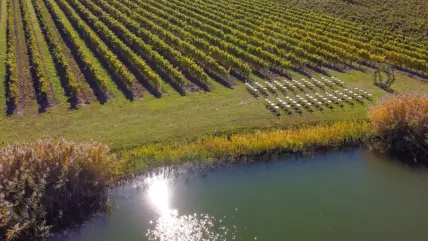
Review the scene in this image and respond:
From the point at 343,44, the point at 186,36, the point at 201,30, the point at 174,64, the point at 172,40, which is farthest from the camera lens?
the point at 201,30

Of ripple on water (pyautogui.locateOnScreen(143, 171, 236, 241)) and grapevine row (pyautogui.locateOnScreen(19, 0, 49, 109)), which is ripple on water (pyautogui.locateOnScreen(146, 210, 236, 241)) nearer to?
ripple on water (pyautogui.locateOnScreen(143, 171, 236, 241))

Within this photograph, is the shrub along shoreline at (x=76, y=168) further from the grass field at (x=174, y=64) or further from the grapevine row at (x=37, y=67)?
the grapevine row at (x=37, y=67)

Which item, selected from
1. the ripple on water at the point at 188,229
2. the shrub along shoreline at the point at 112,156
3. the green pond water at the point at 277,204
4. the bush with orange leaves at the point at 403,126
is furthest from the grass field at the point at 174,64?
the ripple on water at the point at 188,229

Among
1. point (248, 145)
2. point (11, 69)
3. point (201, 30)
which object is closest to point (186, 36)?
point (201, 30)

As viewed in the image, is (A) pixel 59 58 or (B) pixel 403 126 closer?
(B) pixel 403 126

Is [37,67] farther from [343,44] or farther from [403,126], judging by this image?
[343,44]

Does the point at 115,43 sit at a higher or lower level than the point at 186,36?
lower

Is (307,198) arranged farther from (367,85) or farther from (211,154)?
(367,85)
